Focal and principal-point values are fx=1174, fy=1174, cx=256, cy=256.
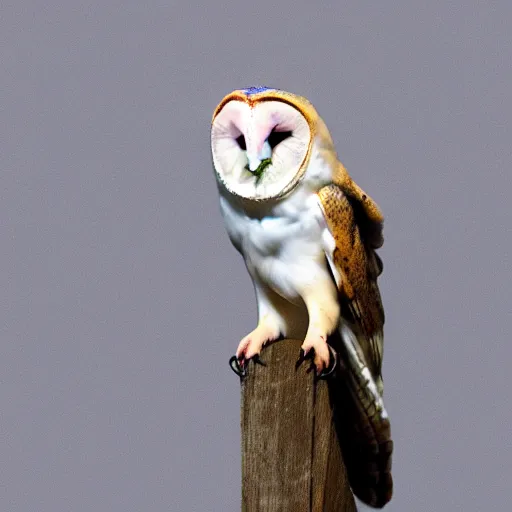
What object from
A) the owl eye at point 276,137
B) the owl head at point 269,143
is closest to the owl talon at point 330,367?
the owl head at point 269,143

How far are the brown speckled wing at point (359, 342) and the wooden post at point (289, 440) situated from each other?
19 cm

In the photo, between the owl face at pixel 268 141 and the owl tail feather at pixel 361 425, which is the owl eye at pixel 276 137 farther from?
the owl tail feather at pixel 361 425

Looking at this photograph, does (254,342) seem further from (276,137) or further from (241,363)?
(276,137)

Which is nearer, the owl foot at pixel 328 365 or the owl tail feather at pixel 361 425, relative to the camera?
the owl foot at pixel 328 365

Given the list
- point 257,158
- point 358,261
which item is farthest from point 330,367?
point 257,158

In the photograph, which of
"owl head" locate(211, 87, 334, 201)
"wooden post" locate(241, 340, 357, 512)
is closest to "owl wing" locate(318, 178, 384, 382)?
"owl head" locate(211, 87, 334, 201)

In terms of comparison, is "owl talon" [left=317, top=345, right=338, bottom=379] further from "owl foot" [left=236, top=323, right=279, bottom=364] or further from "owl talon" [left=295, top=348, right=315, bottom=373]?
"owl foot" [left=236, top=323, right=279, bottom=364]

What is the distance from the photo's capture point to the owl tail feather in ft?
12.6

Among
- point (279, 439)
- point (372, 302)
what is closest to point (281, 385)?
point (279, 439)

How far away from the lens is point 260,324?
3.88 m

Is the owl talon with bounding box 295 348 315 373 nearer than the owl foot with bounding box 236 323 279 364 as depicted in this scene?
Yes

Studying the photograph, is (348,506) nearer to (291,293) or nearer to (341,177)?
(291,293)

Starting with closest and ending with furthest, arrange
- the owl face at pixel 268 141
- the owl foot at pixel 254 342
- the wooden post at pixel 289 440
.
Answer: the owl face at pixel 268 141
the wooden post at pixel 289 440
the owl foot at pixel 254 342

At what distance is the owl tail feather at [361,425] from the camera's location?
12.6 feet
